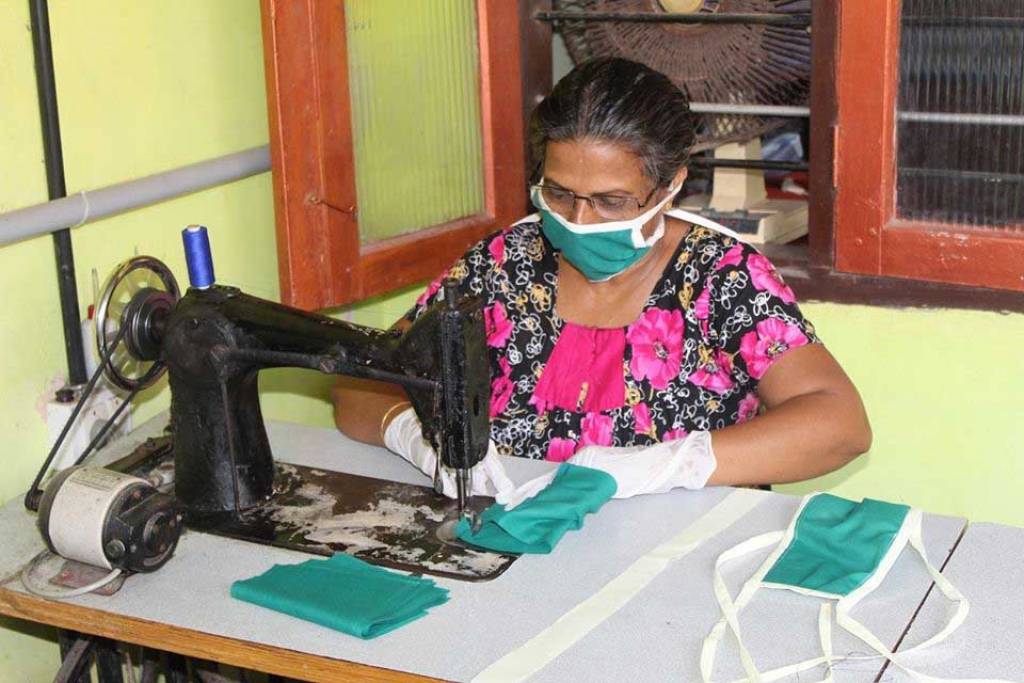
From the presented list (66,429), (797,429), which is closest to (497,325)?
(797,429)

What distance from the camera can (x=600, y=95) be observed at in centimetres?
214

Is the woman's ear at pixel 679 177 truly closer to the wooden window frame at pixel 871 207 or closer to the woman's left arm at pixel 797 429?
the woman's left arm at pixel 797 429

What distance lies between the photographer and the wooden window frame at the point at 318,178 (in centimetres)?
230

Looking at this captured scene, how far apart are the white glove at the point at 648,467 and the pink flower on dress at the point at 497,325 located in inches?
15.6

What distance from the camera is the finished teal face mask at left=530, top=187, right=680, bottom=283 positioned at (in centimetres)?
→ 212

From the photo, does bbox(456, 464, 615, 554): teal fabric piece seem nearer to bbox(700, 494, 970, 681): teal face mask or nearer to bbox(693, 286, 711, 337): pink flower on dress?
bbox(700, 494, 970, 681): teal face mask

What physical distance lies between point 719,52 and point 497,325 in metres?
0.91

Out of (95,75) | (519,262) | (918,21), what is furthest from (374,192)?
(918,21)

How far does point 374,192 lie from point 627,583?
1.19 m

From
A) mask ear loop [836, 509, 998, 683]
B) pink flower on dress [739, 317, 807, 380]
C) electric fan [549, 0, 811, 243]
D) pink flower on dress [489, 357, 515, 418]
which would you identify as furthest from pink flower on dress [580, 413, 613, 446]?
electric fan [549, 0, 811, 243]

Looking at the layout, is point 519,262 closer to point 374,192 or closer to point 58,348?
point 374,192

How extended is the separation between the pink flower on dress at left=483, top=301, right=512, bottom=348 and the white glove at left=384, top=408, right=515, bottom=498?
27 centimetres

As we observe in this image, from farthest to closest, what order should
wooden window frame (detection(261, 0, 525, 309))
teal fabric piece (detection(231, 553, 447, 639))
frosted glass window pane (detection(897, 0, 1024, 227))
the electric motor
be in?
frosted glass window pane (detection(897, 0, 1024, 227)) → wooden window frame (detection(261, 0, 525, 309)) → the electric motor → teal fabric piece (detection(231, 553, 447, 639))

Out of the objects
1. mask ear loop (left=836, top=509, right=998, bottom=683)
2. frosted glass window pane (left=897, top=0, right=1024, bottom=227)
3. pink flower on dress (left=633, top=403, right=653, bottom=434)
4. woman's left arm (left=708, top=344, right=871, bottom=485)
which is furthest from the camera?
frosted glass window pane (left=897, top=0, right=1024, bottom=227)
